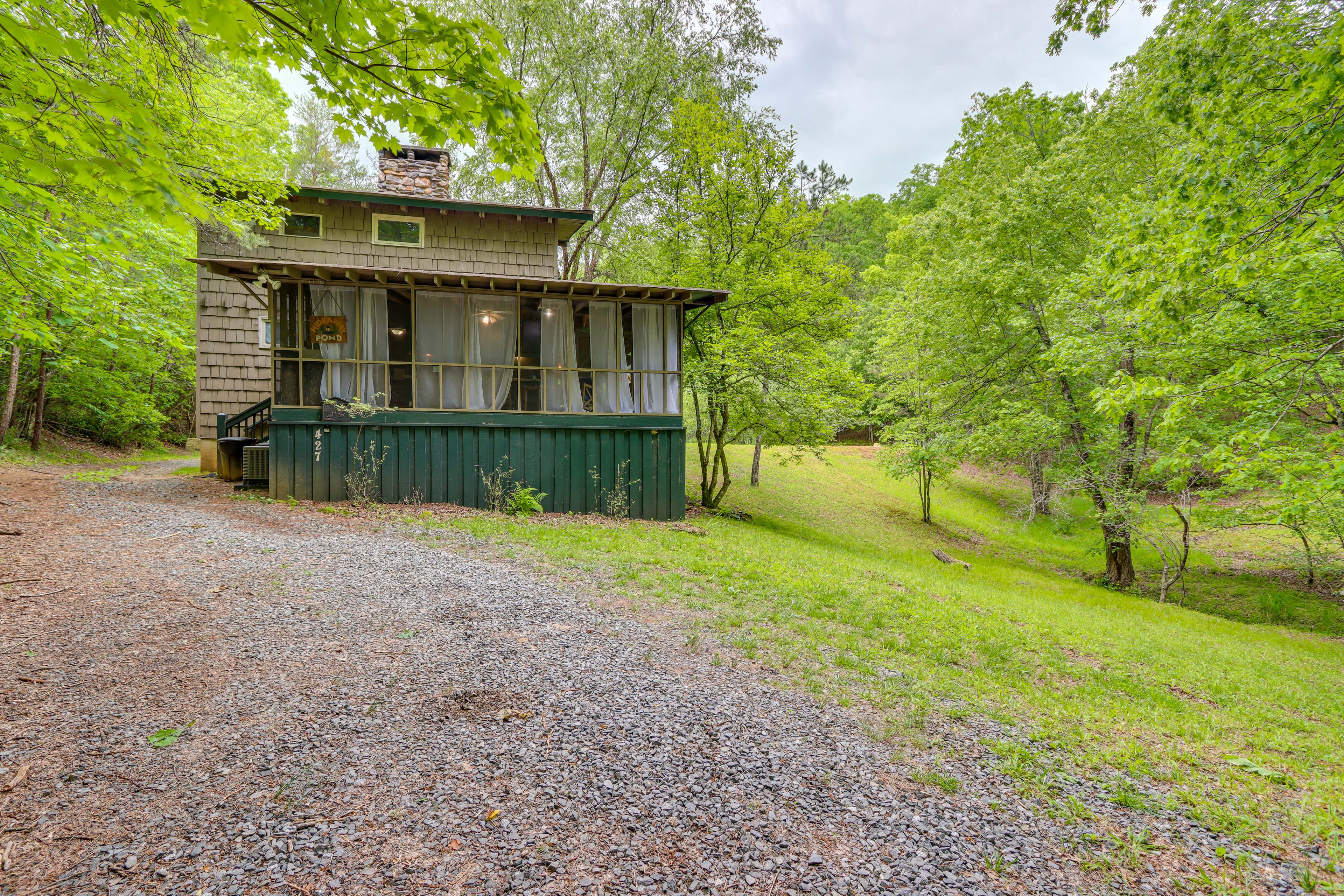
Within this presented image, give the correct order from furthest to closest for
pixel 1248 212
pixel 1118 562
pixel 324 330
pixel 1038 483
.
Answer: pixel 1038 483 → pixel 1118 562 → pixel 324 330 → pixel 1248 212

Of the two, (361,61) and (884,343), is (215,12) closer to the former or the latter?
(361,61)

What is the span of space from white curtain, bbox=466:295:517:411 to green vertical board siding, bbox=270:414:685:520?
A: 0.56 meters

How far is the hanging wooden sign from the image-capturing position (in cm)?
918

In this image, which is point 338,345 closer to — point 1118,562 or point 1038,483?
point 1118,562

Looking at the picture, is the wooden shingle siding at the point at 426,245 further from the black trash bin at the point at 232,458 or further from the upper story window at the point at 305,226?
the black trash bin at the point at 232,458

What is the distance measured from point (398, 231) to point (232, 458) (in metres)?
5.95

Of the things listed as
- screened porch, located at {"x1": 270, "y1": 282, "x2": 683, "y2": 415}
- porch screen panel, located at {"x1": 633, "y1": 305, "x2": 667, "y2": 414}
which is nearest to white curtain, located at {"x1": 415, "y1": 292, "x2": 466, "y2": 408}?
screened porch, located at {"x1": 270, "y1": 282, "x2": 683, "y2": 415}

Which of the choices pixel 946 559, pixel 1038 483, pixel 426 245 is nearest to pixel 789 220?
pixel 426 245

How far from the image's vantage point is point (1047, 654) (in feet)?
16.7

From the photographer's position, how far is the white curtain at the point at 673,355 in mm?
10758

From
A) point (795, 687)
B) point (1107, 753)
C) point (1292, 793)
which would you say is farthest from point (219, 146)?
point (1292, 793)

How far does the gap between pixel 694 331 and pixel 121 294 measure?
33.4ft

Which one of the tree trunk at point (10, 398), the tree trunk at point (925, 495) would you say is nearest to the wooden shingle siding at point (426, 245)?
the tree trunk at point (10, 398)

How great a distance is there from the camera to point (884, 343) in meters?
15.0
